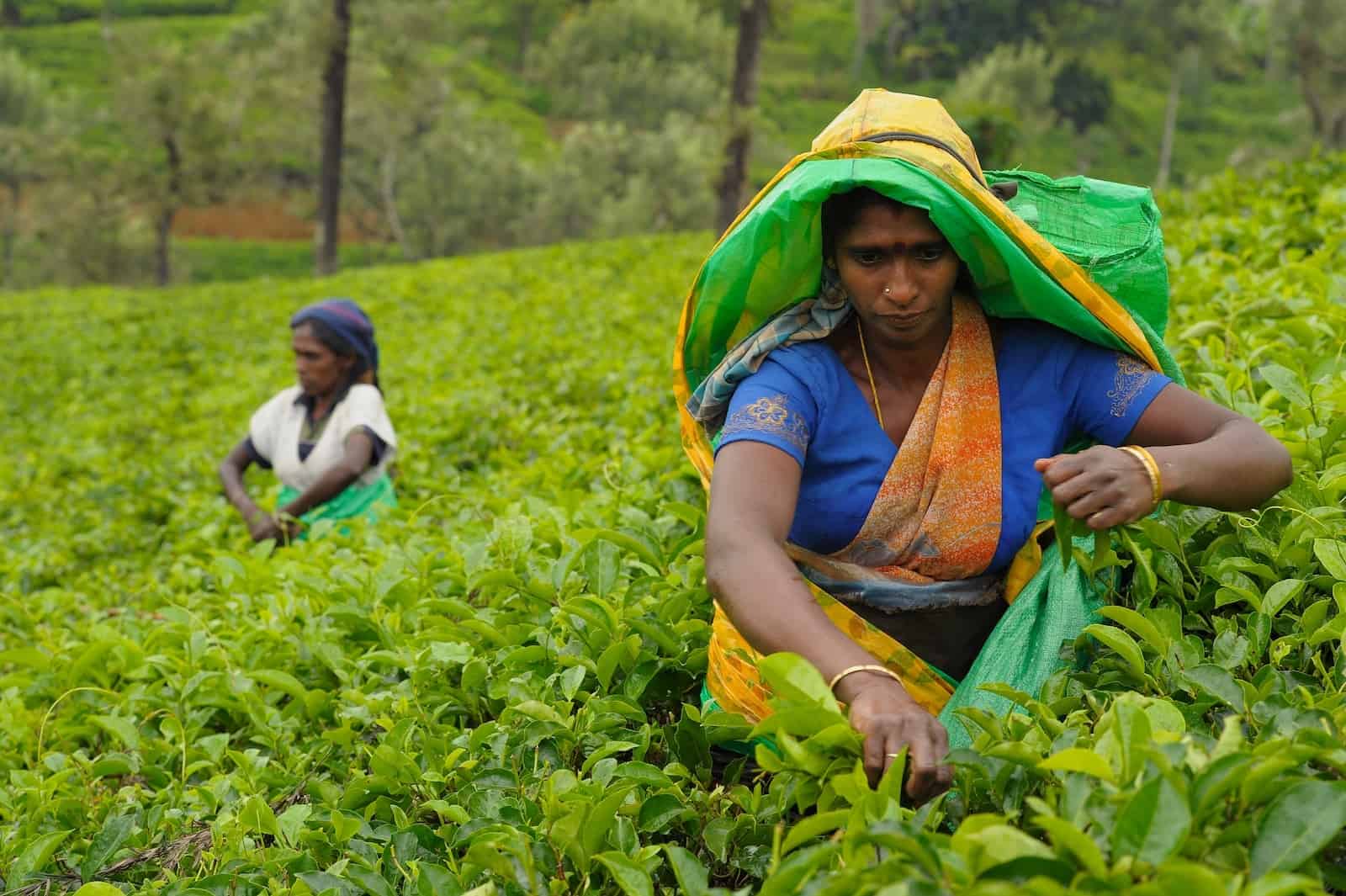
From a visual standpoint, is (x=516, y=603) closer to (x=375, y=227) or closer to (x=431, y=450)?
(x=431, y=450)

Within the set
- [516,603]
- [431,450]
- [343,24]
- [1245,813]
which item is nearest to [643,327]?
[431,450]

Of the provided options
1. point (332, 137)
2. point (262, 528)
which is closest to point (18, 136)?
point (332, 137)

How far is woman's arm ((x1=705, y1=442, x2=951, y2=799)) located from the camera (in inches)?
60.6

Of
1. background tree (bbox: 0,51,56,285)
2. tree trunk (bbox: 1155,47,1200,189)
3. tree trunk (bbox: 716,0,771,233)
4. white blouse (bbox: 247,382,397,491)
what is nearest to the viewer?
white blouse (bbox: 247,382,397,491)

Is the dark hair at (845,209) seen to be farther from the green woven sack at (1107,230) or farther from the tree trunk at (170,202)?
the tree trunk at (170,202)

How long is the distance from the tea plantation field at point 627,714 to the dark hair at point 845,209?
2.30 feet

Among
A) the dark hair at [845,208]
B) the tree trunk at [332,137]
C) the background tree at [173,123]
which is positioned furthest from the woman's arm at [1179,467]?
the background tree at [173,123]

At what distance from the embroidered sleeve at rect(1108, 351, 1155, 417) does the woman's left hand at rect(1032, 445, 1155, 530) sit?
1.22 feet

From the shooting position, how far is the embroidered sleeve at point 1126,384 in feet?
7.11

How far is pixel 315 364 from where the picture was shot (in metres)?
4.90

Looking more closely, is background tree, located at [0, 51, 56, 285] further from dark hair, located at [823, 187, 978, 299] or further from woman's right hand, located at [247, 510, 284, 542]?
dark hair, located at [823, 187, 978, 299]

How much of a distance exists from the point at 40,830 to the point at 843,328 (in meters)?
1.87

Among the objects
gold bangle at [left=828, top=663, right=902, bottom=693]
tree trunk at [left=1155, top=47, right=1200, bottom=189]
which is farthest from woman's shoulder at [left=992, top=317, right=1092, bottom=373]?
tree trunk at [left=1155, top=47, right=1200, bottom=189]

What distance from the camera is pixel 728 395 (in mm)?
2225
